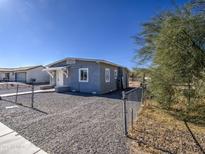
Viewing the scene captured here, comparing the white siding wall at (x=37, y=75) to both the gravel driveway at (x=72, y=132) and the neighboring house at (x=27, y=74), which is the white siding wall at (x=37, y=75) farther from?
the gravel driveway at (x=72, y=132)

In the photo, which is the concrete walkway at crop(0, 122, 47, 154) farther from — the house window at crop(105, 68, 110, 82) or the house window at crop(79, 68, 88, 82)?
the house window at crop(105, 68, 110, 82)

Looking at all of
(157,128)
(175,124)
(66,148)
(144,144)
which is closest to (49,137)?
(66,148)

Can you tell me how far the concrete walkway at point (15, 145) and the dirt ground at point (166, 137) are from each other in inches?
91.2

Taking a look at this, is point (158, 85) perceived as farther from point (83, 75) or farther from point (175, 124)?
point (83, 75)

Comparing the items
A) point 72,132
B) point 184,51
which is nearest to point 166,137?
point 72,132

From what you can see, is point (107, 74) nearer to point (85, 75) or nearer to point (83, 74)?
point (85, 75)

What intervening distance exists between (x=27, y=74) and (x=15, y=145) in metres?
31.0

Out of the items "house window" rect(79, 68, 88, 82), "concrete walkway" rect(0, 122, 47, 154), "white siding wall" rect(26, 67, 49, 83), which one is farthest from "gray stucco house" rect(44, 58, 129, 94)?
"white siding wall" rect(26, 67, 49, 83)

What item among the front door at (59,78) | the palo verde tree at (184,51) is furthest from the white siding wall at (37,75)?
the palo verde tree at (184,51)

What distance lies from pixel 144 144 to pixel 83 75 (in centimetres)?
1212

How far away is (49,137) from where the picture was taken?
4.53m

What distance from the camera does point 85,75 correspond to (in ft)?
51.2

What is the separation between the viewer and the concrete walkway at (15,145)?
12.1ft

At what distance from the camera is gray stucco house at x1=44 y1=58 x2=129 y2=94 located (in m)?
15.0
